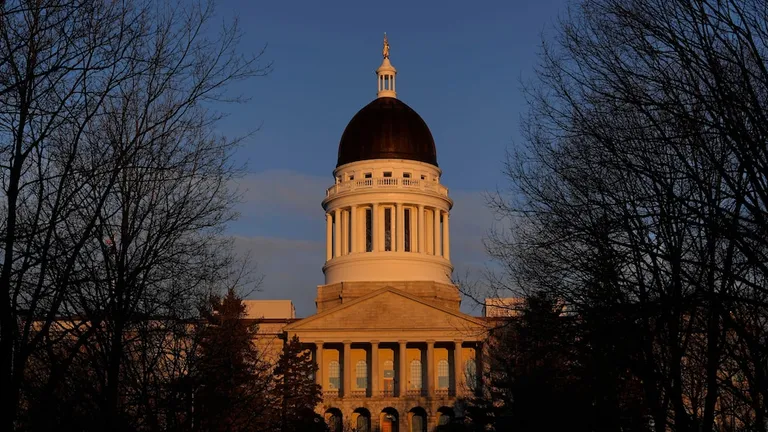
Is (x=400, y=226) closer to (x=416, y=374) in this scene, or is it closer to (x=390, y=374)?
(x=390, y=374)

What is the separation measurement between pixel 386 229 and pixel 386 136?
8.39 meters

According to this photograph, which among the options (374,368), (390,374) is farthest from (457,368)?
(374,368)

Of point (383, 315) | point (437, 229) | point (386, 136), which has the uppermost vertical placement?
point (386, 136)

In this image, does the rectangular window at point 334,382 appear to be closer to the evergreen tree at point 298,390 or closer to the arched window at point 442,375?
the arched window at point 442,375

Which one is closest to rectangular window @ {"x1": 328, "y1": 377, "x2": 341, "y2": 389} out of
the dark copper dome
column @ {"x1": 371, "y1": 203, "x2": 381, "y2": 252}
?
column @ {"x1": 371, "y1": 203, "x2": 381, "y2": 252}

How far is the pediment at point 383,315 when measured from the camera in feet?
290

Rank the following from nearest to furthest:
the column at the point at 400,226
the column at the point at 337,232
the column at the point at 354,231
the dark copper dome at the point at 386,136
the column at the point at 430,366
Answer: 1. the column at the point at 430,366
2. the column at the point at 400,226
3. the column at the point at 354,231
4. the dark copper dome at the point at 386,136
5. the column at the point at 337,232

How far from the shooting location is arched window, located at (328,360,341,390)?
298 feet

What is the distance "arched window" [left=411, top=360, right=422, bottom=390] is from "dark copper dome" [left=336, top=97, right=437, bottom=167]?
63.9ft

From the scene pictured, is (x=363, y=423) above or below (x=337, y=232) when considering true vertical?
below

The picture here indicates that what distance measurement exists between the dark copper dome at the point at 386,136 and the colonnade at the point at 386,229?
Result: 4.60 metres

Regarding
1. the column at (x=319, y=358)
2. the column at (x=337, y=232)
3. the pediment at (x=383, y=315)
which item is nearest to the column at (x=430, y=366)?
the pediment at (x=383, y=315)

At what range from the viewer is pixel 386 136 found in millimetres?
100000

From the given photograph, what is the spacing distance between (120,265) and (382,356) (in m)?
73.7
